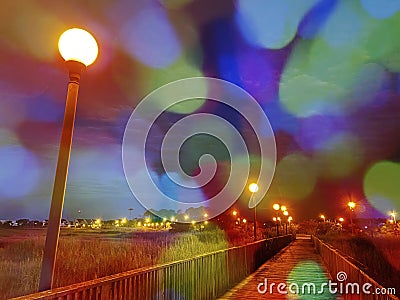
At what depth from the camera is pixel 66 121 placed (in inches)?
135

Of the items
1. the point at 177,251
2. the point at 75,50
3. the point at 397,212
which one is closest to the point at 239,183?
the point at 177,251

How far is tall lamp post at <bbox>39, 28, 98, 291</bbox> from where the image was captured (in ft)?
9.95

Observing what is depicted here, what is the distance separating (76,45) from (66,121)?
0.82 meters

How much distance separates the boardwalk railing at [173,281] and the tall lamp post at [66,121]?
1.04 feet

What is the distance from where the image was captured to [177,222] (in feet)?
128

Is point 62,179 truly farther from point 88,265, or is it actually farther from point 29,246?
point 29,246

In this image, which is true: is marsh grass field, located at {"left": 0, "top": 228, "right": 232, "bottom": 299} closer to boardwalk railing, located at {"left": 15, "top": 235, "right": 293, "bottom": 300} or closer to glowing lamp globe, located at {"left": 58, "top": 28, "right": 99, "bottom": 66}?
boardwalk railing, located at {"left": 15, "top": 235, "right": 293, "bottom": 300}

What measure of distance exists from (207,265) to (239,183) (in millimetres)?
16611

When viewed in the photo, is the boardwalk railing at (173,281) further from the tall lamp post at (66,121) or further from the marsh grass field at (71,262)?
the marsh grass field at (71,262)

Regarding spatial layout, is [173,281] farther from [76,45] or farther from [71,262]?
[76,45]

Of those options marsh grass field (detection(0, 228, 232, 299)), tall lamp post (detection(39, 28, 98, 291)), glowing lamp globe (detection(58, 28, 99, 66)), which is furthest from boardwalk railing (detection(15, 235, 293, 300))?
glowing lamp globe (detection(58, 28, 99, 66))

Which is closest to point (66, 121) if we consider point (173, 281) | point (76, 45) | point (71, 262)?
point (76, 45)

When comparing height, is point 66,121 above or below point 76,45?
below

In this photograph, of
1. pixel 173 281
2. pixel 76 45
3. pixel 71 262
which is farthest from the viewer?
pixel 71 262
